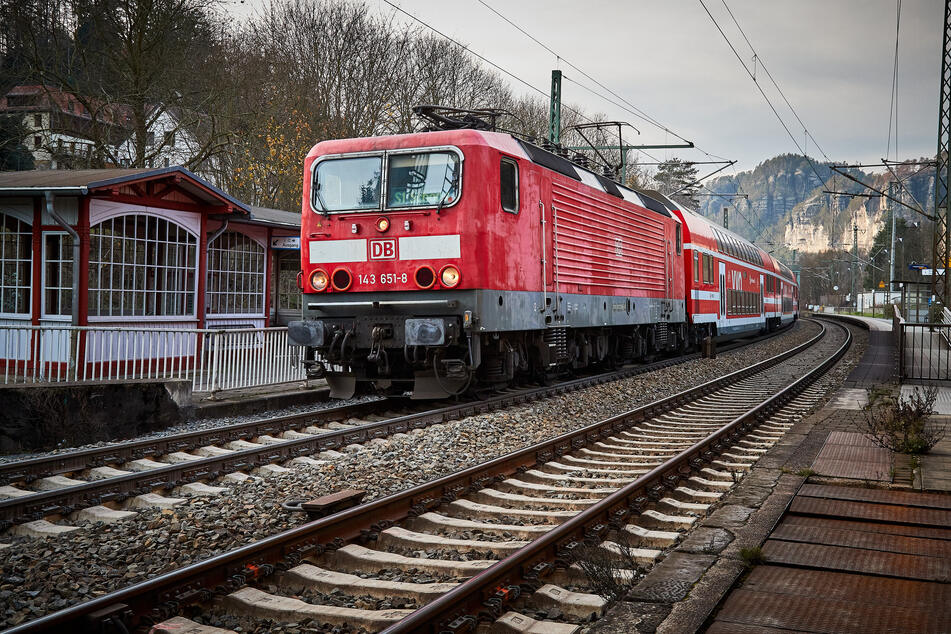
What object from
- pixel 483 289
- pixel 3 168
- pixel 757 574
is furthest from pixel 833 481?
pixel 3 168

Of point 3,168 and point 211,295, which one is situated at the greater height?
point 3,168

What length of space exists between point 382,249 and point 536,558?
21.4 feet

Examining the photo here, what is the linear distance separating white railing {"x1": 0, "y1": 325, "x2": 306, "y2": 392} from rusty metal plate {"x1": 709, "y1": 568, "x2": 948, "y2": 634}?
841 centimetres

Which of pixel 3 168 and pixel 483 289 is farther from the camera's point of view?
pixel 3 168

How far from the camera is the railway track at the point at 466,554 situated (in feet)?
12.6

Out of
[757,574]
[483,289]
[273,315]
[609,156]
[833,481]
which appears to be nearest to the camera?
[757,574]

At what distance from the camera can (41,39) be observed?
69.4ft

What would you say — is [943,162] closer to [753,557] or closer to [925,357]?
[925,357]

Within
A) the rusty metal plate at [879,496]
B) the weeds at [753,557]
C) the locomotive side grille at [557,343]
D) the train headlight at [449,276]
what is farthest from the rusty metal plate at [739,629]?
the locomotive side grille at [557,343]

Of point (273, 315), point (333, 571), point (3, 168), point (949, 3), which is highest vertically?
point (949, 3)

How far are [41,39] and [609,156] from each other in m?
41.6

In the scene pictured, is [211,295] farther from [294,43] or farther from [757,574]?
[294,43]

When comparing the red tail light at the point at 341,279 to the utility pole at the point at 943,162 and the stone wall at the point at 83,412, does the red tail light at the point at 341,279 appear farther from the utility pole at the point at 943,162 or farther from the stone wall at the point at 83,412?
the utility pole at the point at 943,162

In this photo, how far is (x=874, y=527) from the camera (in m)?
5.29
